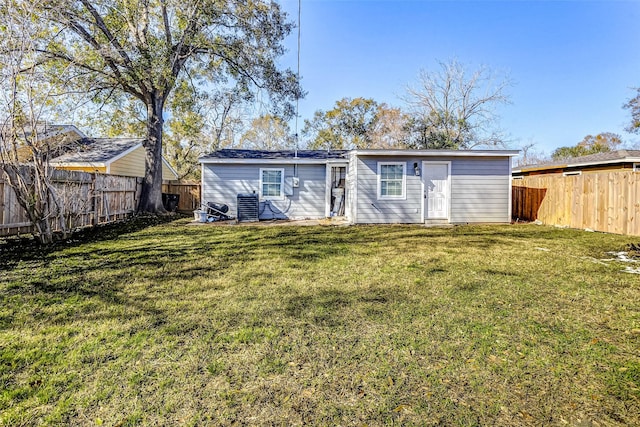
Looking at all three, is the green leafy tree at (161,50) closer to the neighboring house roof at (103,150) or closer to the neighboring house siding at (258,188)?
the neighboring house roof at (103,150)

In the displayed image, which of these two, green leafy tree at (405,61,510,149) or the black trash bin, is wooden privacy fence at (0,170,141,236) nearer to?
the black trash bin

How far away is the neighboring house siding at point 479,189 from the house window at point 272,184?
5.91 metres

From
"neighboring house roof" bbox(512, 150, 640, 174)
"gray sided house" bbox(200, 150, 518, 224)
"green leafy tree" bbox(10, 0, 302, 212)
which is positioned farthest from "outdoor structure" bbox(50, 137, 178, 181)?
"neighboring house roof" bbox(512, 150, 640, 174)

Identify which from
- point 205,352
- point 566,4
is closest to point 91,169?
point 205,352

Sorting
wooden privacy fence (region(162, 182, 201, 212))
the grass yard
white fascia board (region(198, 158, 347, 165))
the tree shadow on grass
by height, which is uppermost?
white fascia board (region(198, 158, 347, 165))

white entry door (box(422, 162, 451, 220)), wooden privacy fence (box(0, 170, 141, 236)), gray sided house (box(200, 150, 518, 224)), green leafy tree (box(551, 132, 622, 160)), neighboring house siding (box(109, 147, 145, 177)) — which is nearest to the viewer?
wooden privacy fence (box(0, 170, 141, 236))

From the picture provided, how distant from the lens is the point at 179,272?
4.73 meters

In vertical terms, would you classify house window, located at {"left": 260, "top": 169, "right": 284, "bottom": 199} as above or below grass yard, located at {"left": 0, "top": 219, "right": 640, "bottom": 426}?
above

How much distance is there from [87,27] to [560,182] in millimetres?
16834

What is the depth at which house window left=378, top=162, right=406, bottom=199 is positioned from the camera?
34.8 ft

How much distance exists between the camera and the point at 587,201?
930 centimetres

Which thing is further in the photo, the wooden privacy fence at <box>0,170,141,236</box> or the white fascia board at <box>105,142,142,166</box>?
the white fascia board at <box>105,142,142,166</box>

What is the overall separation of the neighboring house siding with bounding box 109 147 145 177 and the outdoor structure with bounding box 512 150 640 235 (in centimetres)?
1702

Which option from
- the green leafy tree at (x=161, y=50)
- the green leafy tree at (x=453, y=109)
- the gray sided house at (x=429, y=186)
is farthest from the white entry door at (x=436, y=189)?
the green leafy tree at (x=453, y=109)
